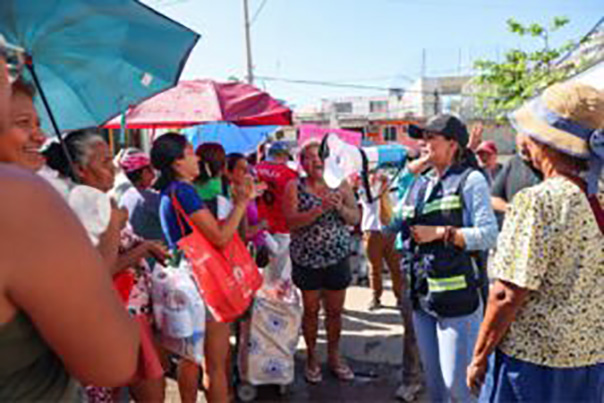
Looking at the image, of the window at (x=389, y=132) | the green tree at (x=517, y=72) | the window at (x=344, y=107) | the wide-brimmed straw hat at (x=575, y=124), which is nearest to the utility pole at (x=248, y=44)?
the green tree at (x=517, y=72)

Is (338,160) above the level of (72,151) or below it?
below

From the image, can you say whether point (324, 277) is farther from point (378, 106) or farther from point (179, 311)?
point (378, 106)

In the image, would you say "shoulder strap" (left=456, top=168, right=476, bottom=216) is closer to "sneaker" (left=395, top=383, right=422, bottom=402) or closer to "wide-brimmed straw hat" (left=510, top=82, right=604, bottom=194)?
"wide-brimmed straw hat" (left=510, top=82, right=604, bottom=194)

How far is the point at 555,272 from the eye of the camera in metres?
1.54

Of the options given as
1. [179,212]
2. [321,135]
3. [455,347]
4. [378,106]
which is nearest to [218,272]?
A: [179,212]

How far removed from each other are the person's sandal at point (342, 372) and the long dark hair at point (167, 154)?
81.6 inches

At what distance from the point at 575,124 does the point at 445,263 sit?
3.18 ft

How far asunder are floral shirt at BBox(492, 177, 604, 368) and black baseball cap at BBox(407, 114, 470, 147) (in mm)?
839

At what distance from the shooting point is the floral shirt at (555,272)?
1.50m

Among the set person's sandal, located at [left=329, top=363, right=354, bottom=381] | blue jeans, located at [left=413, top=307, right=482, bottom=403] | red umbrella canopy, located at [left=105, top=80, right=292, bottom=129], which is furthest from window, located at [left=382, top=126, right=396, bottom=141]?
blue jeans, located at [left=413, top=307, right=482, bottom=403]

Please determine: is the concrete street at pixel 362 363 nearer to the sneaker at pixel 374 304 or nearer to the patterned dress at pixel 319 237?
the sneaker at pixel 374 304

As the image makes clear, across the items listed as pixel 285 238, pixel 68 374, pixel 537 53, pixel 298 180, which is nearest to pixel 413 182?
pixel 298 180

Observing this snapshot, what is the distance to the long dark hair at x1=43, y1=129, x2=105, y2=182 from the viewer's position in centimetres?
203

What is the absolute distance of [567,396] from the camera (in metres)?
1.60
